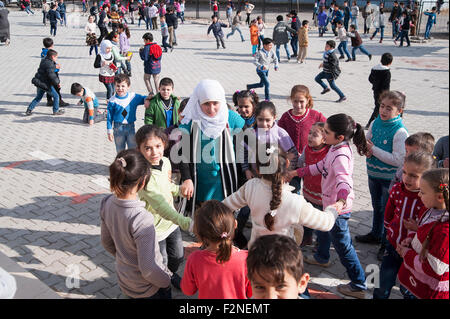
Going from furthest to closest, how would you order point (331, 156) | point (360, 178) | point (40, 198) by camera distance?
point (360, 178) < point (40, 198) < point (331, 156)

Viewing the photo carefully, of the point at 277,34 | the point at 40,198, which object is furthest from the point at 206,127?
the point at 277,34

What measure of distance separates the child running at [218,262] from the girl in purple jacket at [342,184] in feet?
4.02

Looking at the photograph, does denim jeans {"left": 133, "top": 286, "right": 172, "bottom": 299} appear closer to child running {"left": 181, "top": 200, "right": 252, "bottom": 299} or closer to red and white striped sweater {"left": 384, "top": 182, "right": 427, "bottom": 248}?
child running {"left": 181, "top": 200, "right": 252, "bottom": 299}

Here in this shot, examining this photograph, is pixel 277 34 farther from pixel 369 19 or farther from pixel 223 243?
pixel 223 243

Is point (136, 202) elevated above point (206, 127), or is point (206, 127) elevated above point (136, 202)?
point (206, 127)

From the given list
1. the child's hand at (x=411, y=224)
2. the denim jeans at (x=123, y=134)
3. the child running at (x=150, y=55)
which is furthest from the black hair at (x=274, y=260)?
the child running at (x=150, y=55)

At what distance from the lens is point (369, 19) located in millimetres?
22984

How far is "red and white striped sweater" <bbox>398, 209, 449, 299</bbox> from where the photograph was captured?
2564 millimetres

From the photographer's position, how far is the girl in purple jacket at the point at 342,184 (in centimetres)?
350

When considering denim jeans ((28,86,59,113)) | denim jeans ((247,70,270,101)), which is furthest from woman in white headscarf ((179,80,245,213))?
denim jeans ((247,70,270,101))

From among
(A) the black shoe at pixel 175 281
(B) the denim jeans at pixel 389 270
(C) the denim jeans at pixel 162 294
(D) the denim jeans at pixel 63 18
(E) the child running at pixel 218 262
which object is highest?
(D) the denim jeans at pixel 63 18

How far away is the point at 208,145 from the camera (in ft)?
13.5

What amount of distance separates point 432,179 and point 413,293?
0.89 metres

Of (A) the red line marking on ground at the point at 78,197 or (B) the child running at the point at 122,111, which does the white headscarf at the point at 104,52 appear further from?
(A) the red line marking on ground at the point at 78,197
